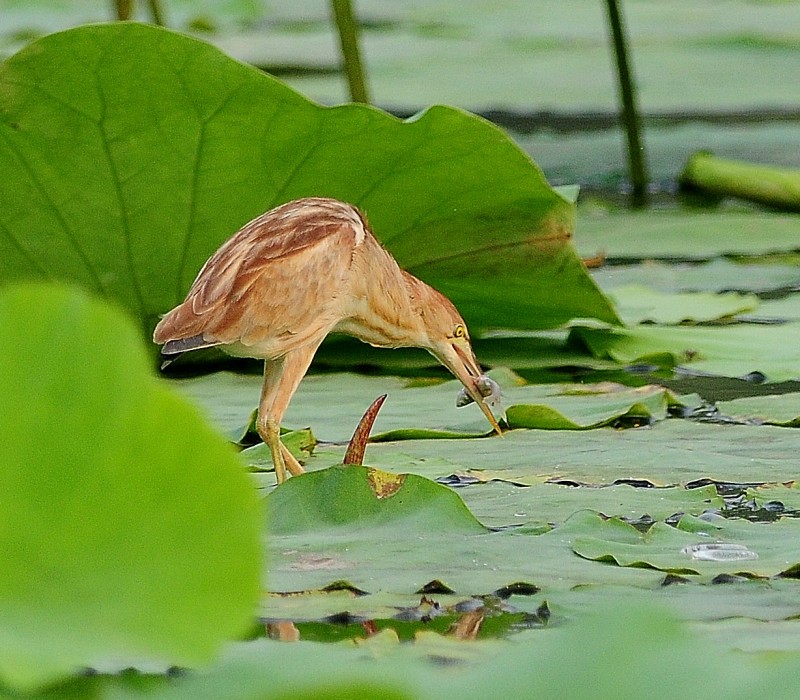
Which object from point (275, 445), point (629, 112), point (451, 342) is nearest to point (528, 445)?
point (451, 342)

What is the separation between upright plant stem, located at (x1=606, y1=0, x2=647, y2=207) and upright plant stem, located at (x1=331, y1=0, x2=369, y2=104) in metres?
0.75

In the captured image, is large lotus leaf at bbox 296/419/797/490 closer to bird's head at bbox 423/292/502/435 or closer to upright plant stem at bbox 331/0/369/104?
bird's head at bbox 423/292/502/435

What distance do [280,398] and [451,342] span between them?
38 centimetres

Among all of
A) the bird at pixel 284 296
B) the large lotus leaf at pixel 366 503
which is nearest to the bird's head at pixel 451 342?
the bird at pixel 284 296

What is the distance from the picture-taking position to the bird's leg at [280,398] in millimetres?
1726

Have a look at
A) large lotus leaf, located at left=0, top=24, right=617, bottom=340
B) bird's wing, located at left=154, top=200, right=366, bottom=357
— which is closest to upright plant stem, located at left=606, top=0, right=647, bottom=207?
large lotus leaf, located at left=0, top=24, right=617, bottom=340

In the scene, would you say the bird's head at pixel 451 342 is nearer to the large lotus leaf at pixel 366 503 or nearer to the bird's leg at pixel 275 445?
the bird's leg at pixel 275 445

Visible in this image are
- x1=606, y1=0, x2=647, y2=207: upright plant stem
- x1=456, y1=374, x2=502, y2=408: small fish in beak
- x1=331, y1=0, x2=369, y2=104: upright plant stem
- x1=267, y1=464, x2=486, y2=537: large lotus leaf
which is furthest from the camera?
x1=606, y1=0, x2=647, y2=207: upright plant stem

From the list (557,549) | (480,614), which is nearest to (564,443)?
(557,549)

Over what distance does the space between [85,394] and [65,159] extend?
133cm

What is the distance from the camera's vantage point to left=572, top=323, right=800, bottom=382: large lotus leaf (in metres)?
2.28

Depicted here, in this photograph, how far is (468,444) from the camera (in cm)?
191

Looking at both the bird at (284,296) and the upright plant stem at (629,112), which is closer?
the bird at (284,296)

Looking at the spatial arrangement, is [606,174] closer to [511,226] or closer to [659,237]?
[659,237]
